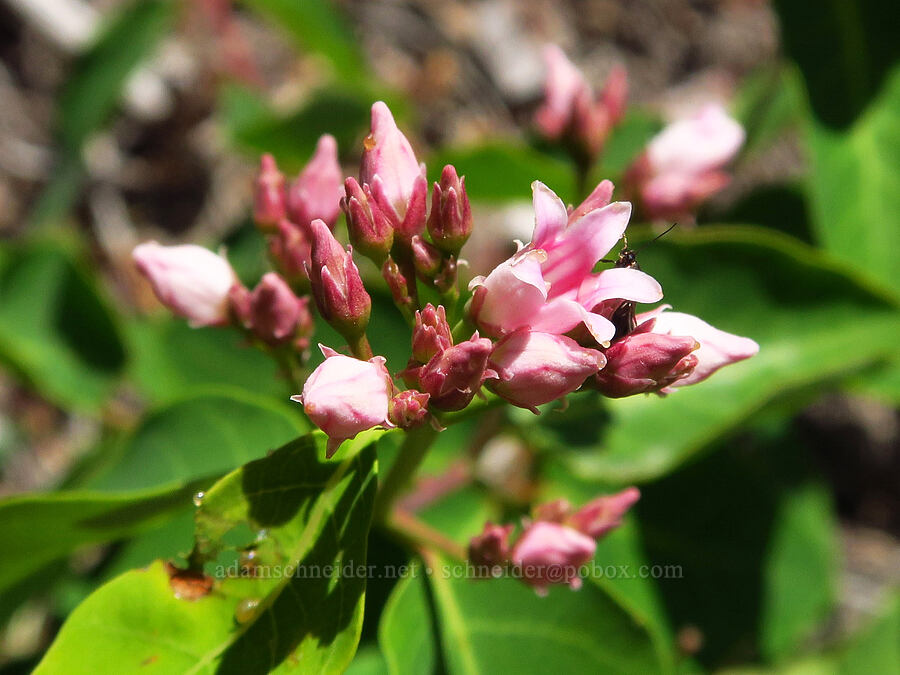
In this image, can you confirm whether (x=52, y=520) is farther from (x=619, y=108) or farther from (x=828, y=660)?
(x=828, y=660)

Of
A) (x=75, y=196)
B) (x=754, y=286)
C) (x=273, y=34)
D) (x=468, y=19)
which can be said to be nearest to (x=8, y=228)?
(x=75, y=196)

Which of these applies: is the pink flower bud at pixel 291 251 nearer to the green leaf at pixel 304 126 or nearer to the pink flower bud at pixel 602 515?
the pink flower bud at pixel 602 515

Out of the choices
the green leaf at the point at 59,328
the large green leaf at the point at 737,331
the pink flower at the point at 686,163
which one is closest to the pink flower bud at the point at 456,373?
the large green leaf at the point at 737,331

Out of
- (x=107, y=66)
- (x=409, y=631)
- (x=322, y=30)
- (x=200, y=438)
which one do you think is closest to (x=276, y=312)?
(x=200, y=438)

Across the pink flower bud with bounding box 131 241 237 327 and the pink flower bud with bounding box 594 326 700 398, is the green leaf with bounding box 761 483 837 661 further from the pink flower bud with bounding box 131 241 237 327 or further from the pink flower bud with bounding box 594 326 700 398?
the pink flower bud with bounding box 131 241 237 327

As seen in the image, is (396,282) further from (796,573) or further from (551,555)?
(796,573)

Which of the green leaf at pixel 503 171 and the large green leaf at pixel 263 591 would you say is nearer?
A: the large green leaf at pixel 263 591
